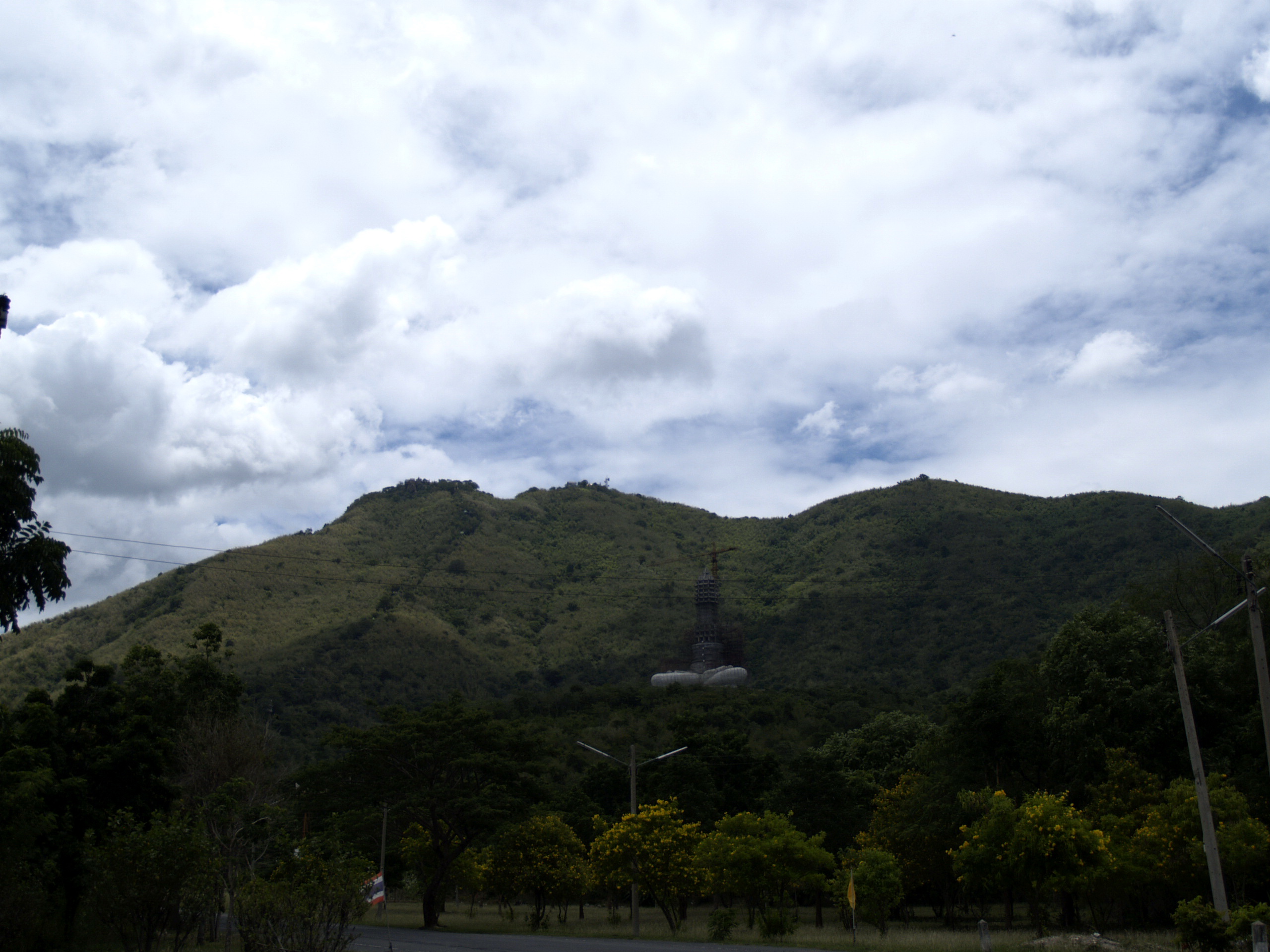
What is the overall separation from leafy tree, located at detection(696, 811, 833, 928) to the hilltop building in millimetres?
67568

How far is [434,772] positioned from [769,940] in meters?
18.1

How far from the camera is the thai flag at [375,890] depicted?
16.3 meters

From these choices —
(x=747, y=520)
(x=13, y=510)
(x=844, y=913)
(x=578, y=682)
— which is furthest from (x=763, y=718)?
(x=747, y=520)

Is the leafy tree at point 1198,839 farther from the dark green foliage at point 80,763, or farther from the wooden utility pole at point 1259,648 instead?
the dark green foliage at point 80,763

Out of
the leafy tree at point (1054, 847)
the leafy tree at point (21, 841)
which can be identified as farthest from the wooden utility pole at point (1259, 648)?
the leafy tree at point (21, 841)

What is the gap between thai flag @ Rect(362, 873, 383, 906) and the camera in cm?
1633

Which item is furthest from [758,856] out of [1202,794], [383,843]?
[1202,794]

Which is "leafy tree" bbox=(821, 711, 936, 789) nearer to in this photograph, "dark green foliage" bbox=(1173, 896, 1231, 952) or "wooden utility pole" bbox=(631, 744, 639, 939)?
"wooden utility pole" bbox=(631, 744, 639, 939)

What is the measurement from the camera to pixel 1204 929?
1745 cm

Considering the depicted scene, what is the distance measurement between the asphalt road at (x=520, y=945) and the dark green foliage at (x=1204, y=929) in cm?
1252

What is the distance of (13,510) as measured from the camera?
13984mm

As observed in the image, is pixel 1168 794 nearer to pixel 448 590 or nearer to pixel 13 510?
pixel 13 510

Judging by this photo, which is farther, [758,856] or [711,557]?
[711,557]

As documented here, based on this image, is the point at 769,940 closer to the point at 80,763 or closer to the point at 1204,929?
the point at 1204,929
